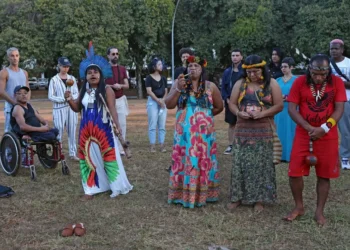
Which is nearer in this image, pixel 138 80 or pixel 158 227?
pixel 158 227

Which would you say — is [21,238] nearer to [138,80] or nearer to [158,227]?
Result: [158,227]

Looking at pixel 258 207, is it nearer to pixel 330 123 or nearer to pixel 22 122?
pixel 330 123

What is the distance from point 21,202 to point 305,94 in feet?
12.2

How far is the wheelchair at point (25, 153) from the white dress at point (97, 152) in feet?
4.71

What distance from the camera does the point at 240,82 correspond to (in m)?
5.23

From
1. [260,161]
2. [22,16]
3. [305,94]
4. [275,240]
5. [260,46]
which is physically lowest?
[275,240]

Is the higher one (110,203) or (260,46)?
(260,46)

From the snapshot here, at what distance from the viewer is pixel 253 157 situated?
5.18 meters

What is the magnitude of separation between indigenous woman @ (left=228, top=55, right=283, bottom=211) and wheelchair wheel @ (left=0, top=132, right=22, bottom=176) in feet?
11.6

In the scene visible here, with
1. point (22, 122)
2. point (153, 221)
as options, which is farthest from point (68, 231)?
point (22, 122)

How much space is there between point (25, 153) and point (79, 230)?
3101 millimetres

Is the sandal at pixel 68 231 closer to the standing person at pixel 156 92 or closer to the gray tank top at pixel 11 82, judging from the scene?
the gray tank top at pixel 11 82

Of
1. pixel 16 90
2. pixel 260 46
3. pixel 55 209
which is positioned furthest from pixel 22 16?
pixel 55 209

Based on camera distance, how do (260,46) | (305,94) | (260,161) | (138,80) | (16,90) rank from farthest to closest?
1. (138,80)
2. (260,46)
3. (16,90)
4. (260,161)
5. (305,94)
